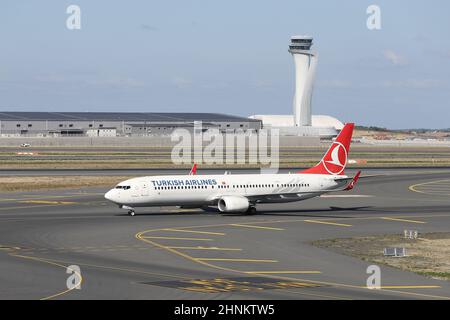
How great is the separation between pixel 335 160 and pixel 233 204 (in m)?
12.3

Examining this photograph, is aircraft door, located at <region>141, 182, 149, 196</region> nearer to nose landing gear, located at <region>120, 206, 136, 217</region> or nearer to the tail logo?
nose landing gear, located at <region>120, 206, 136, 217</region>

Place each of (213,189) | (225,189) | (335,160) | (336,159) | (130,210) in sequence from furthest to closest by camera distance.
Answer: (336,159)
(335,160)
(225,189)
(130,210)
(213,189)

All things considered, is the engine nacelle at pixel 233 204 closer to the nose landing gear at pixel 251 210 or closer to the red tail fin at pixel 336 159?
the nose landing gear at pixel 251 210

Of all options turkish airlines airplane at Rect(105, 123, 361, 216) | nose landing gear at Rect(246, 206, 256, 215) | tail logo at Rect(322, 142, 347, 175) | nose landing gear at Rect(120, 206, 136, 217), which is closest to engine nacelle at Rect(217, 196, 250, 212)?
turkish airlines airplane at Rect(105, 123, 361, 216)

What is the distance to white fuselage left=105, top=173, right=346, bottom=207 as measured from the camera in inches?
2862

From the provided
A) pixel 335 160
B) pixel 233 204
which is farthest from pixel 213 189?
pixel 335 160

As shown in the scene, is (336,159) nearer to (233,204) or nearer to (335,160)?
(335,160)

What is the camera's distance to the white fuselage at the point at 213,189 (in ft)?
238

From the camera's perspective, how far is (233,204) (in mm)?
74250
